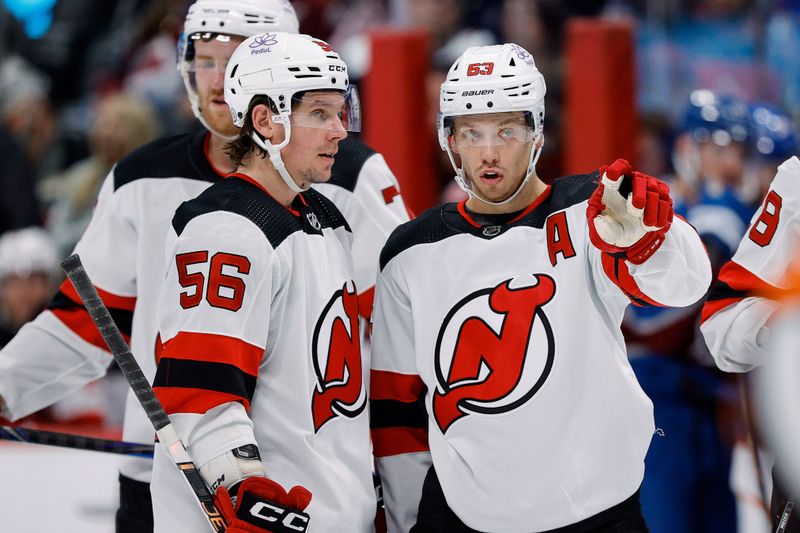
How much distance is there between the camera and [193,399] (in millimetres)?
2270

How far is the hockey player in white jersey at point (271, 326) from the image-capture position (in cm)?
226

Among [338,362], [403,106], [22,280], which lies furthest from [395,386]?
[22,280]

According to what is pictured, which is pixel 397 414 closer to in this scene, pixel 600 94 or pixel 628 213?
pixel 628 213

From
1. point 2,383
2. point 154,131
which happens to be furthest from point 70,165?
point 2,383

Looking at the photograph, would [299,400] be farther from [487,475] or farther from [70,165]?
[70,165]

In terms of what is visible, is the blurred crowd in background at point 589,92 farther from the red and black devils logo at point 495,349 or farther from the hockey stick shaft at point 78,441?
the hockey stick shaft at point 78,441

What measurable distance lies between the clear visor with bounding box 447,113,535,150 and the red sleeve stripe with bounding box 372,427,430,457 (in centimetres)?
57

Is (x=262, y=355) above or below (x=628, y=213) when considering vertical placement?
below

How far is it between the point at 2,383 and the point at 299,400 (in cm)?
86

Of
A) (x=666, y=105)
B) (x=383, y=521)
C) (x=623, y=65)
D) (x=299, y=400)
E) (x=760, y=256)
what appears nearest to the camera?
(x=299, y=400)

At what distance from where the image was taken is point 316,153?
247 cm

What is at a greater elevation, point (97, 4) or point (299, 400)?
point (299, 400)

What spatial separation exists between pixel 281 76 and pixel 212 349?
1.72 feet

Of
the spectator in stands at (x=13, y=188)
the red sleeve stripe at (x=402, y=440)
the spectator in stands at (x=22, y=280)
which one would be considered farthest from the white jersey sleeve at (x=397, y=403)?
the spectator in stands at (x=13, y=188)
